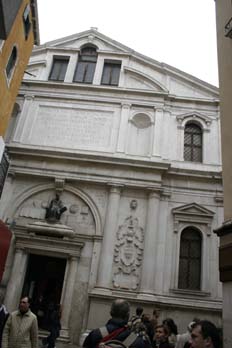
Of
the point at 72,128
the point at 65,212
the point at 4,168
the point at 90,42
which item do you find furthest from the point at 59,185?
the point at 90,42

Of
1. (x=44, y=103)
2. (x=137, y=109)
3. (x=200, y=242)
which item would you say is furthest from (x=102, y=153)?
(x=200, y=242)

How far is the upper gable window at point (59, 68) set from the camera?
17852mm

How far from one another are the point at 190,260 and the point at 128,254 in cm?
267

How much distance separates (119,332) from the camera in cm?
304

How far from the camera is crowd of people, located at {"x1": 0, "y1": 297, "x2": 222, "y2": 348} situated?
2871 millimetres

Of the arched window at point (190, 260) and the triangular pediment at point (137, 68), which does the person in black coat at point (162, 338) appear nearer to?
the arched window at point (190, 260)

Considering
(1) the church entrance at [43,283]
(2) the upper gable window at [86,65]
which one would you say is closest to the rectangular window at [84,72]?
(2) the upper gable window at [86,65]

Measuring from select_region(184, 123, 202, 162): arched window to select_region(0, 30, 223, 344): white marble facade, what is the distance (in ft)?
1.01

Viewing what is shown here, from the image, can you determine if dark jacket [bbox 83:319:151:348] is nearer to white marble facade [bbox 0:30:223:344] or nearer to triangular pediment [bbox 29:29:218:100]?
white marble facade [bbox 0:30:223:344]

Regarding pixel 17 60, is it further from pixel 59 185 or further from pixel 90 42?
pixel 90 42

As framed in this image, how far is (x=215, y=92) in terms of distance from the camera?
55.2ft

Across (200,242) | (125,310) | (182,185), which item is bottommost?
(125,310)

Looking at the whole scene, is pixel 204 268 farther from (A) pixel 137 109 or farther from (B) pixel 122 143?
(A) pixel 137 109

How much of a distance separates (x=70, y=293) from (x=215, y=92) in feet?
40.0
